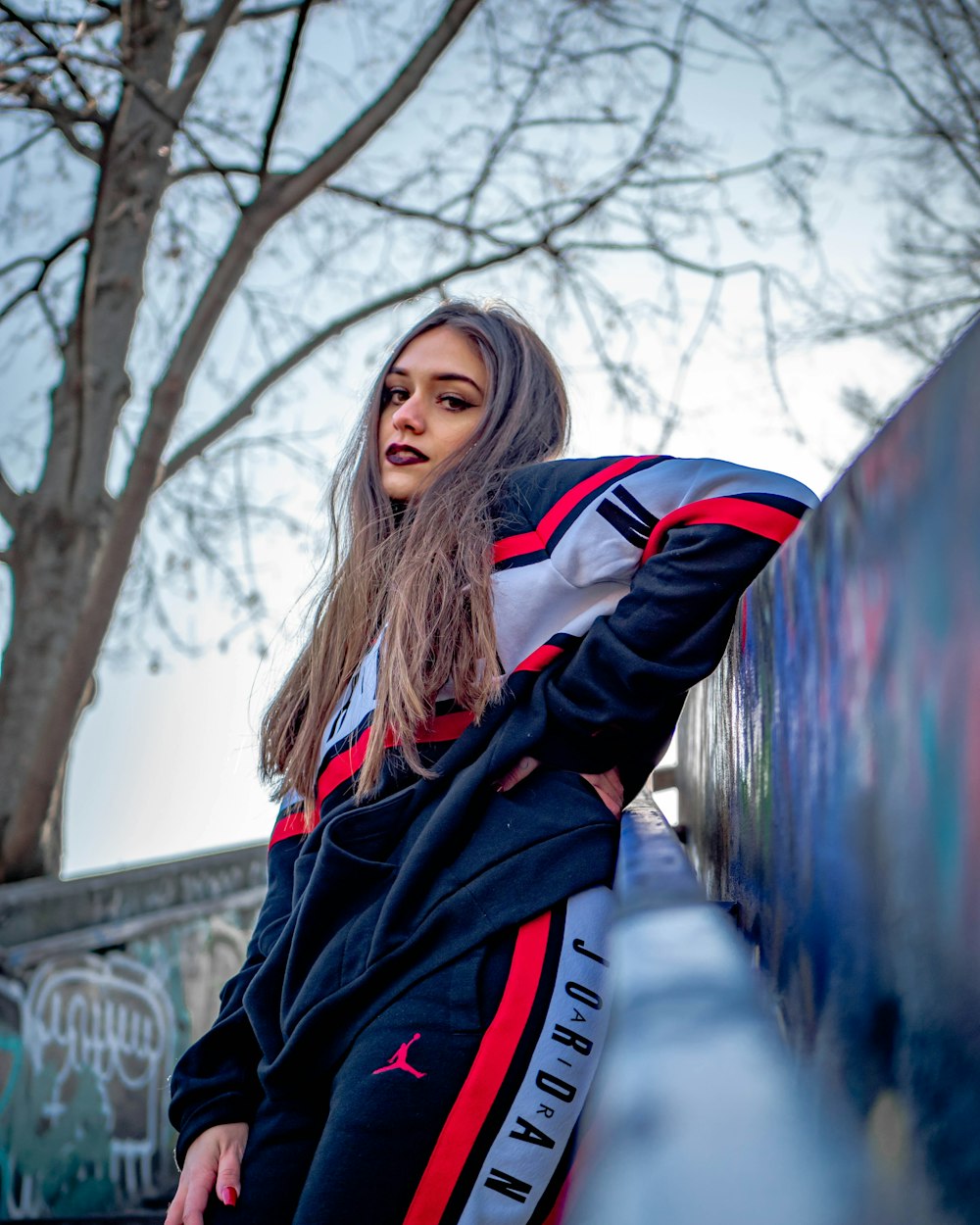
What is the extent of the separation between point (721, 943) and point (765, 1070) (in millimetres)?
→ 159

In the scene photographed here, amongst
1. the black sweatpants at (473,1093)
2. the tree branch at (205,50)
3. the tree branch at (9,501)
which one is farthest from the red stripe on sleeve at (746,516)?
the tree branch at (205,50)

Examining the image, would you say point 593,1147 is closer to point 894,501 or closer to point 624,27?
point 894,501

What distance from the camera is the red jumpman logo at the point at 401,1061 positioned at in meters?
1.32

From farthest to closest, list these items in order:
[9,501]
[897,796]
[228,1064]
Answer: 1. [9,501]
2. [228,1064]
3. [897,796]

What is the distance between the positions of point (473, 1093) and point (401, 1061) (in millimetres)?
89

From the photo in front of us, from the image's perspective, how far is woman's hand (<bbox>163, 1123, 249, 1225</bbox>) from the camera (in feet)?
4.93

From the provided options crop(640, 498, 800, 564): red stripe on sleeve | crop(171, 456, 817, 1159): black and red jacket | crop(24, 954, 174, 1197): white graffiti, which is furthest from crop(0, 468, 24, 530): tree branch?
crop(640, 498, 800, 564): red stripe on sleeve

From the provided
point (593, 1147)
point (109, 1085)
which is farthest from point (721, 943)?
point (109, 1085)

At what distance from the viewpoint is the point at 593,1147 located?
1.11 feet

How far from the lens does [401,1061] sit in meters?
1.33

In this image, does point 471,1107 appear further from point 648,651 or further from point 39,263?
point 39,263

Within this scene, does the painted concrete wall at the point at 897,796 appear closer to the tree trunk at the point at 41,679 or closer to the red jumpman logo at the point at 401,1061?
the red jumpman logo at the point at 401,1061

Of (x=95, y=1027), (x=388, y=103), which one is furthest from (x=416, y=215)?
(x=95, y=1027)

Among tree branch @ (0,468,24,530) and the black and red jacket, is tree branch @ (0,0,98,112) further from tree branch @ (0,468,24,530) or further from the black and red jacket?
the black and red jacket
